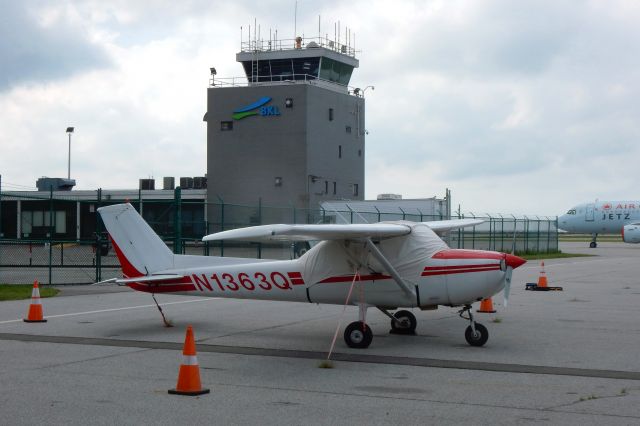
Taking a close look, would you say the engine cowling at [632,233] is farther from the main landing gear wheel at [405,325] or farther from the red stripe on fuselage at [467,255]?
the red stripe on fuselage at [467,255]

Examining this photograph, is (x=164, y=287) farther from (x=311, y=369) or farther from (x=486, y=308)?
(x=486, y=308)

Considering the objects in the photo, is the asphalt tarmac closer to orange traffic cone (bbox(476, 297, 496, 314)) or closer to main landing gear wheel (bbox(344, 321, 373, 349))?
main landing gear wheel (bbox(344, 321, 373, 349))

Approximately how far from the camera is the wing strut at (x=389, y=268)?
11656mm

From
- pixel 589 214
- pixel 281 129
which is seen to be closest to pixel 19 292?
pixel 281 129

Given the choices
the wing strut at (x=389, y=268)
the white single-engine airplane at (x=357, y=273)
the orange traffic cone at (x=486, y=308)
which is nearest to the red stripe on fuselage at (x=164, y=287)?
the white single-engine airplane at (x=357, y=273)

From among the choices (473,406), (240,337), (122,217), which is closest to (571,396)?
(473,406)

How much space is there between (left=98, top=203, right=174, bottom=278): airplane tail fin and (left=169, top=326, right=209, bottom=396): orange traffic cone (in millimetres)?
5400

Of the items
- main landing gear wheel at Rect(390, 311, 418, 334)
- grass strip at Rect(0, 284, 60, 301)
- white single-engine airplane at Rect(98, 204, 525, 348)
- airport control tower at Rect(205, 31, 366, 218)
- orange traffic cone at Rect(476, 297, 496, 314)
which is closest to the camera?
white single-engine airplane at Rect(98, 204, 525, 348)

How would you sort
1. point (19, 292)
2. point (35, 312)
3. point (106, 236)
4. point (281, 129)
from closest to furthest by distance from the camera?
point (35, 312), point (19, 292), point (106, 236), point (281, 129)

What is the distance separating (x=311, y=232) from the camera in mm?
10734

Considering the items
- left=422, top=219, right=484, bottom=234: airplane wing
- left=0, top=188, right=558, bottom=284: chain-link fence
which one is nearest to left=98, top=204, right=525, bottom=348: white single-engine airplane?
left=422, top=219, right=484, bottom=234: airplane wing

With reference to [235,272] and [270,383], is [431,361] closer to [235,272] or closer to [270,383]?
[270,383]

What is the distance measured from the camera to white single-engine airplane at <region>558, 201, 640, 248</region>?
67.6 m

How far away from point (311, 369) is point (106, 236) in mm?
20472
